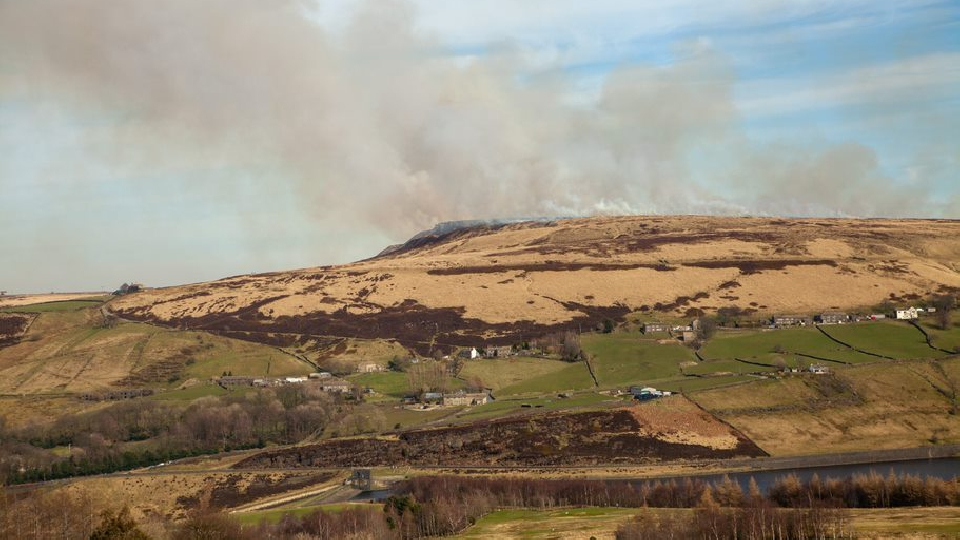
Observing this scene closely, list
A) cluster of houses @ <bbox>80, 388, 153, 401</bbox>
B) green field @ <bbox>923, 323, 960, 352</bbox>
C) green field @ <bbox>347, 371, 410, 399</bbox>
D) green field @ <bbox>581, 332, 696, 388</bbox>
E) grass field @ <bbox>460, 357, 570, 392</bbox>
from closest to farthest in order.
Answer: green field @ <bbox>581, 332, 696, 388</bbox> < green field @ <bbox>923, 323, 960, 352</bbox> < green field @ <bbox>347, 371, 410, 399</bbox> < grass field @ <bbox>460, 357, 570, 392</bbox> < cluster of houses @ <bbox>80, 388, 153, 401</bbox>

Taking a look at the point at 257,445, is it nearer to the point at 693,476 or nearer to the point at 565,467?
the point at 565,467

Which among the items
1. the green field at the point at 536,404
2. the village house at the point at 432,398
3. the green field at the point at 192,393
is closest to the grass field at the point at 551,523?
the green field at the point at 536,404

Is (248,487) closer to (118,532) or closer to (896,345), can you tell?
(118,532)

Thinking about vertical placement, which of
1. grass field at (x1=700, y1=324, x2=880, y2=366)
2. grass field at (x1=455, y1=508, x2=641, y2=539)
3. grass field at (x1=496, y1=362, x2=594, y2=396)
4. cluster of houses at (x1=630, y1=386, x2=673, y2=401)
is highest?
grass field at (x1=700, y1=324, x2=880, y2=366)

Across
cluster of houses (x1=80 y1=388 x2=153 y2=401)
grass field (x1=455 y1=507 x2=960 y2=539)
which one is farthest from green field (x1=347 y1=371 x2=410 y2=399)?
grass field (x1=455 y1=507 x2=960 y2=539)

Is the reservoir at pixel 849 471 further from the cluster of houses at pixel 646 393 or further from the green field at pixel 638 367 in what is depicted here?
the green field at pixel 638 367

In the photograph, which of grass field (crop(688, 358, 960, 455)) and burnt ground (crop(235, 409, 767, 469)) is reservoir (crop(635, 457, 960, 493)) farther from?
burnt ground (crop(235, 409, 767, 469))
